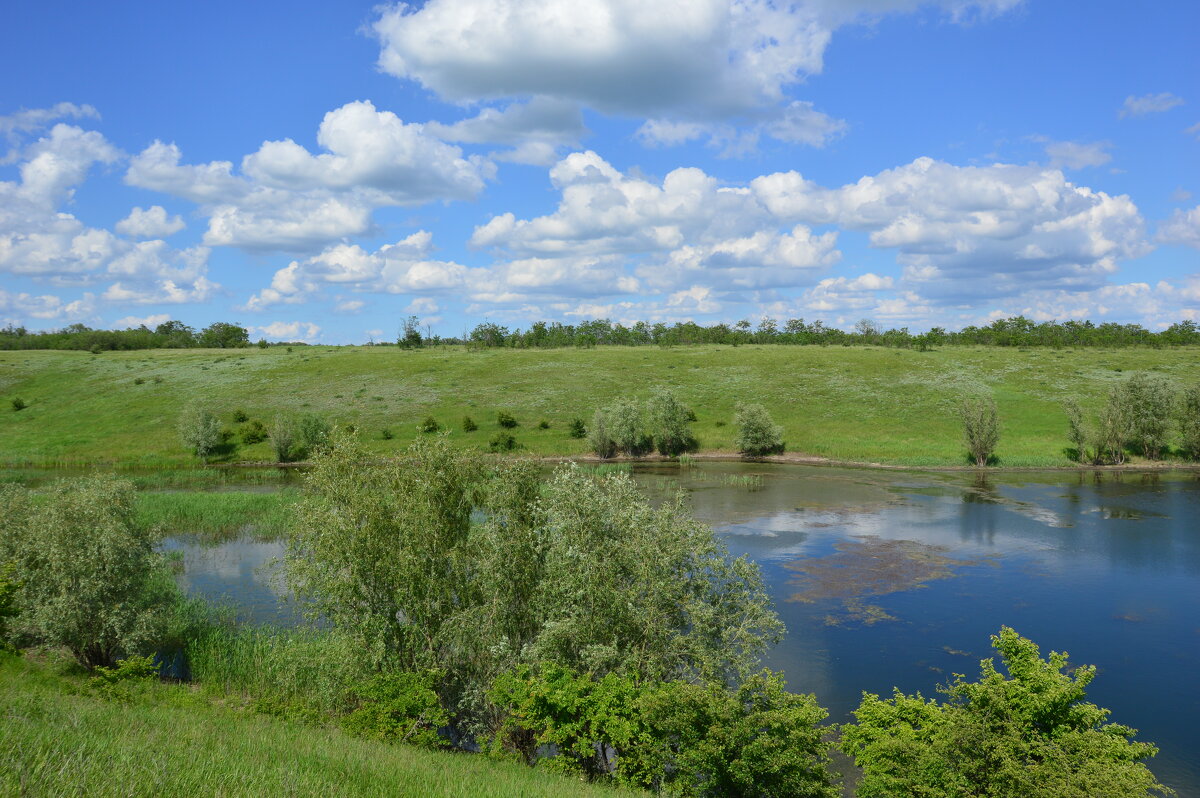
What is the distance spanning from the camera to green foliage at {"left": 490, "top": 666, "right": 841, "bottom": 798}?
17281 millimetres

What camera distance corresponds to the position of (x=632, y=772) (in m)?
19.9

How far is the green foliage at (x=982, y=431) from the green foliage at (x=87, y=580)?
8346 centimetres

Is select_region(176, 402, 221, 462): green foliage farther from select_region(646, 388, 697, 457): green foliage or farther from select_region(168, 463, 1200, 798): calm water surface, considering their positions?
select_region(646, 388, 697, 457): green foliage

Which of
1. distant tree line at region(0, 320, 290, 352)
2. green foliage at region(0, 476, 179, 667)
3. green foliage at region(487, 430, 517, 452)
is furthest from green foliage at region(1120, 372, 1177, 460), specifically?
distant tree line at region(0, 320, 290, 352)

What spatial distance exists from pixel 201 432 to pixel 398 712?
2994 inches

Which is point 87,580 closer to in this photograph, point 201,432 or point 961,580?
point 961,580

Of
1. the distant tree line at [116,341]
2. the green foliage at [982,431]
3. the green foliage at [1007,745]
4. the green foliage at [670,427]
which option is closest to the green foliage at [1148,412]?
the green foliage at [982,431]

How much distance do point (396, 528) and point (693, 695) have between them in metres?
13.1

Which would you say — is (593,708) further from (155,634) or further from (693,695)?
(155,634)

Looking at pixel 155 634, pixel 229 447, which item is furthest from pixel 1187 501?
pixel 229 447

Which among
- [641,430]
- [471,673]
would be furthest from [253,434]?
[471,673]

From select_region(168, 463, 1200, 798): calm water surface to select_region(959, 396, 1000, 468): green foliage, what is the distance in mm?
9317

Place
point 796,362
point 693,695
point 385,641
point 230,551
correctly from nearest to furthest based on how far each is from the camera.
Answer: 1. point 693,695
2. point 385,641
3. point 230,551
4. point 796,362

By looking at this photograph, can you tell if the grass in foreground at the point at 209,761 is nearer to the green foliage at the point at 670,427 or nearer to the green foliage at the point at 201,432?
the green foliage at the point at 201,432
